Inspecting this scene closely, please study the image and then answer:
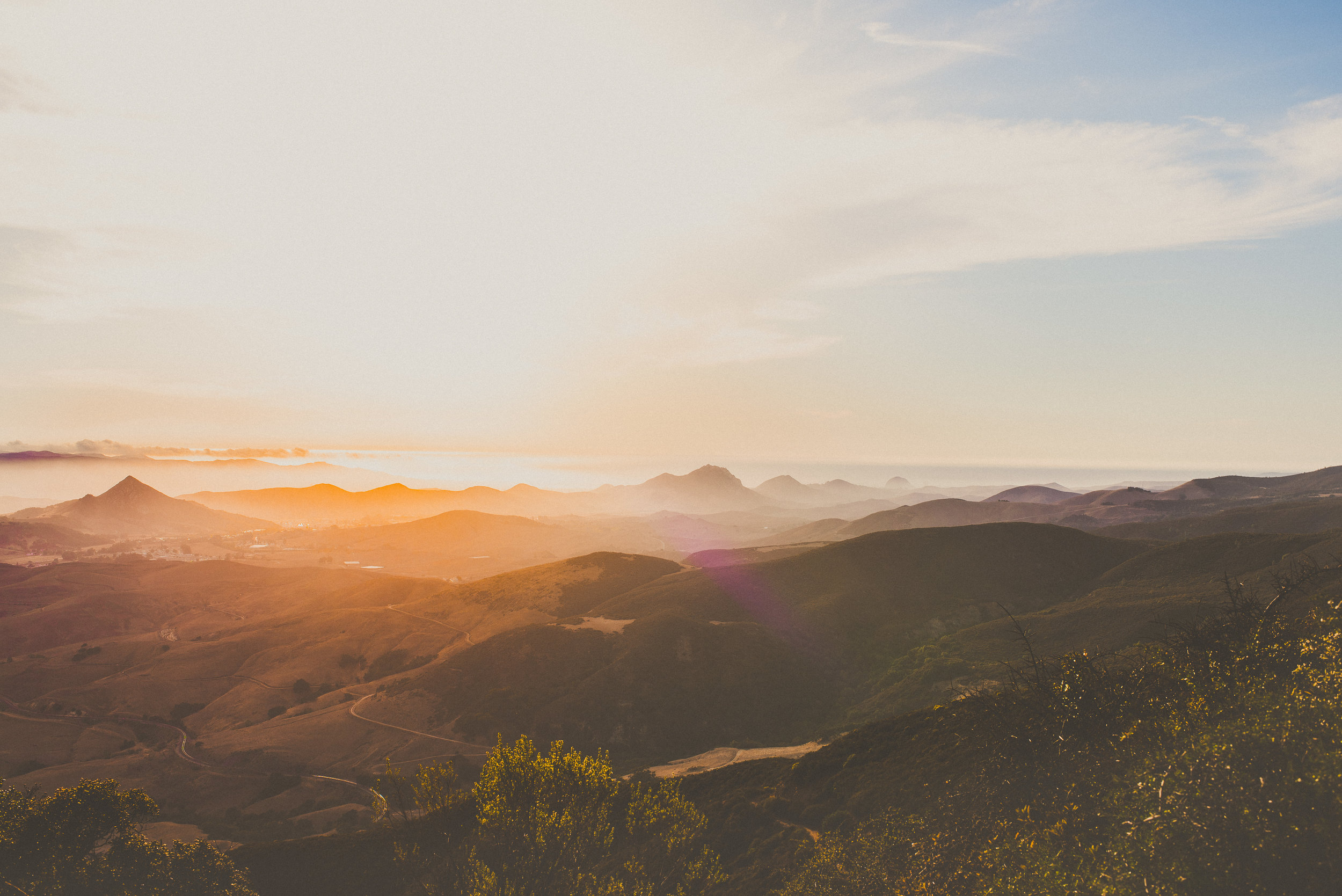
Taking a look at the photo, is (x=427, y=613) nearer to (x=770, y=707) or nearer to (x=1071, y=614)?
(x=770, y=707)

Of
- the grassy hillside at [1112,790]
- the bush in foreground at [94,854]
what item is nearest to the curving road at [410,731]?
the bush in foreground at [94,854]

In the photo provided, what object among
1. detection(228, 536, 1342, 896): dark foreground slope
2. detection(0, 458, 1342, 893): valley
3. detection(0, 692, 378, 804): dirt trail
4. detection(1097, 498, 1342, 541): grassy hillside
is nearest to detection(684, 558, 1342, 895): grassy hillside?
detection(228, 536, 1342, 896): dark foreground slope

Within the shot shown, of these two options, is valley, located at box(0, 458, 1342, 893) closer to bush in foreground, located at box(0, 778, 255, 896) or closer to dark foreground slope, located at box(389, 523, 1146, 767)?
dark foreground slope, located at box(389, 523, 1146, 767)

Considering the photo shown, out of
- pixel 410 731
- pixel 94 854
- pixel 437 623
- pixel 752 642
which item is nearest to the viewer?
pixel 94 854

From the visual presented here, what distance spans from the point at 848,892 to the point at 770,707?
6306 centimetres

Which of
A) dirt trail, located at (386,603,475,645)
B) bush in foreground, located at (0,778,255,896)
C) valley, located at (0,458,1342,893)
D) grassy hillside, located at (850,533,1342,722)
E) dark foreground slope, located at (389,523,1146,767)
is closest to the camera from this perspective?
bush in foreground, located at (0,778,255,896)

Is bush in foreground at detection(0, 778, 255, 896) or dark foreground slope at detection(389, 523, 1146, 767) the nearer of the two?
bush in foreground at detection(0, 778, 255, 896)

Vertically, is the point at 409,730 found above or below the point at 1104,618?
below

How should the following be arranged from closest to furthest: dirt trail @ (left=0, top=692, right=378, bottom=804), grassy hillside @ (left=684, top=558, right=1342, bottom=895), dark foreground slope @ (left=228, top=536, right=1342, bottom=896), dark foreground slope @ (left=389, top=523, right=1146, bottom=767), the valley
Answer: grassy hillside @ (left=684, top=558, right=1342, bottom=895)
dark foreground slope @ (left=228, top=536, right=1342, bottom=896)
the valley
dirt trail @ (left=0, top=692, right=378, bottom=804)
dark foreground slope @ (left=389, top=523, right=1146, bottom=767)

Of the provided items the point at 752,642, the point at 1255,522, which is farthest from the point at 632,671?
the point at 1255,522

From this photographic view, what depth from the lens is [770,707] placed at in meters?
85.9

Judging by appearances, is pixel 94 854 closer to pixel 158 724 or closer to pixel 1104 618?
pixel 158 724

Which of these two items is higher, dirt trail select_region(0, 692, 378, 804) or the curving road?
the curving road

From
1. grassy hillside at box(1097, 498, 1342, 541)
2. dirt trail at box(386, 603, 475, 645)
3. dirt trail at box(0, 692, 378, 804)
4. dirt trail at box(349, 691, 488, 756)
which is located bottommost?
dirt trail at box(0, 692, 378, 804)
